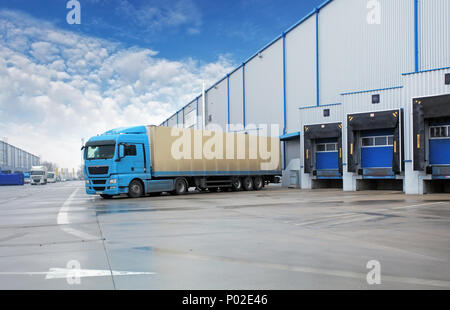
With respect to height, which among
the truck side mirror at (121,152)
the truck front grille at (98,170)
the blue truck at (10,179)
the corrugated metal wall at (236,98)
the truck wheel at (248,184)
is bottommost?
the blue truck at (10,179)

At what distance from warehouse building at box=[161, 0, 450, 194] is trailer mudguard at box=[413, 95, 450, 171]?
0.14 ft

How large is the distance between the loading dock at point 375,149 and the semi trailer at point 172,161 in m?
5.90

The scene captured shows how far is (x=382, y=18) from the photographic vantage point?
2225cm

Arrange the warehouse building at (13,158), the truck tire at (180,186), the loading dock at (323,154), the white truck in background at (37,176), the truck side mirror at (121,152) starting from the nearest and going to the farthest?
the truck side mirror at (121,152) < the truck tire at (180,186) < the loading dock at (323,154) < the white truck in background at (37,176) < the warehouse building at (13,158)

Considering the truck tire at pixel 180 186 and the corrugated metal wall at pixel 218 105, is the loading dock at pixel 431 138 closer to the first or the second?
the truck tire at pixel 180 186

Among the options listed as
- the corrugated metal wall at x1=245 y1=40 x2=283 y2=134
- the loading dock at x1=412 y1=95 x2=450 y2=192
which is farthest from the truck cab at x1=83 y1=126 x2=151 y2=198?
the corrugated metal wall at x1=245 y1=40 x2=283 y2=134

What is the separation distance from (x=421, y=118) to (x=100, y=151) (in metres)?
15.3

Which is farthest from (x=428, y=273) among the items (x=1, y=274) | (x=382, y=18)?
(x=382, y=18)

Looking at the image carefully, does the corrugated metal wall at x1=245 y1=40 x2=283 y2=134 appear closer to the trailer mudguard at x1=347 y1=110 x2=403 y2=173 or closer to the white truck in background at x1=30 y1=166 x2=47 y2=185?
the trailer mudguard at x1=347 y1=110 x2=403 y2=173

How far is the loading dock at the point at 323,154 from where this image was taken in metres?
23.8

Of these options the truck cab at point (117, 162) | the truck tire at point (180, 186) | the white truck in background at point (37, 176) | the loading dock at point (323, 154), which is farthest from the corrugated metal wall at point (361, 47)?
the white truck in background at point (37, 176)
